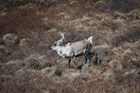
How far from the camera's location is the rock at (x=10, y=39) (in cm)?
1594

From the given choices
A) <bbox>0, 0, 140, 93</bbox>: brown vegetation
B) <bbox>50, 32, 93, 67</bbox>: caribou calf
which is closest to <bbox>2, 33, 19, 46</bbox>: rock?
<bbox>0, 0, 140, 93</bbox>: brown vegetation

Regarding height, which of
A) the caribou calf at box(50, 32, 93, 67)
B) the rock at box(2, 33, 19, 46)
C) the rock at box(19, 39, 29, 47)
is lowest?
the rock at box(2, 33, 19, 46)

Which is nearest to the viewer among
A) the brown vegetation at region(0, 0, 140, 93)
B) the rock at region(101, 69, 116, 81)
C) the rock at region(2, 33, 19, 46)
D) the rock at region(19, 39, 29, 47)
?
the brown vegetation at region(0, 0, 140, 93)

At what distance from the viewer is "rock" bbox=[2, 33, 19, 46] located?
52.3ft

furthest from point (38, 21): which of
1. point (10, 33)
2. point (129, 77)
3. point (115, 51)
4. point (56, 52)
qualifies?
point (129, 77)

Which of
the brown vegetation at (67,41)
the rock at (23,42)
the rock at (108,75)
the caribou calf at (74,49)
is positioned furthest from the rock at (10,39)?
the rock at (108,75)

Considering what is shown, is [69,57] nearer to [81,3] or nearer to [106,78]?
[106,78]

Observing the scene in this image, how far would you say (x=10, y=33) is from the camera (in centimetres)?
1722

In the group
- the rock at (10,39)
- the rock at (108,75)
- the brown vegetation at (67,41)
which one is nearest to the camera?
the brown vegetation at (67,41)

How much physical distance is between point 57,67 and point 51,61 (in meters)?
0.79

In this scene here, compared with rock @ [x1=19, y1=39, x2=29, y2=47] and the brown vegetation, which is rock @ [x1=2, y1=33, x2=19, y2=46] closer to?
the brown vegetation

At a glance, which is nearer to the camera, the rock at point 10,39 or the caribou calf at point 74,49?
the caribou calf at point 74,49

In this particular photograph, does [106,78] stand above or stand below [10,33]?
above

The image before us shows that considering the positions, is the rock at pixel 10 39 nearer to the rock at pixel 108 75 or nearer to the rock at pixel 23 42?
the rock at pixel 23 42
